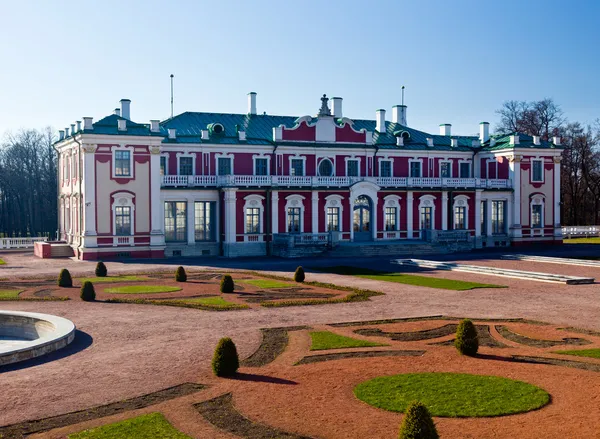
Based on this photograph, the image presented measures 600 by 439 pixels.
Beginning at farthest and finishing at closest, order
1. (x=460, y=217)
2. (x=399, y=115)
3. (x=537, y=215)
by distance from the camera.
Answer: (x=399, y=115) → (x=537, y=215) → (x=460, y=217)

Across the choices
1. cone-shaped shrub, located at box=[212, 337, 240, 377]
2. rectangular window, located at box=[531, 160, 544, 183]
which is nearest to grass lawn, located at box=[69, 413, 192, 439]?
cone-shaped shrub, located at box=[212, 337, 240, 377]

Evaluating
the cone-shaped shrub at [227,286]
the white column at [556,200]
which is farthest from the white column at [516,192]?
the cone-shaped shrub at [227,286]

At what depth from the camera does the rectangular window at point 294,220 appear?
51906 millimetres

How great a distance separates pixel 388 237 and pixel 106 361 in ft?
130

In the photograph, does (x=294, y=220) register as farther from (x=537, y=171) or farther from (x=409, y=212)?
(x=537, y=171)

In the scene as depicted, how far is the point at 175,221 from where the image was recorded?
162 feet

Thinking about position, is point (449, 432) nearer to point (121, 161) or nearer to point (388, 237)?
point (121, 161)

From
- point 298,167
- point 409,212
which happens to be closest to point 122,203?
point 298,167

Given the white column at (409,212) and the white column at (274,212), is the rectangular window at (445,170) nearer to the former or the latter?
the white column at (409,212)

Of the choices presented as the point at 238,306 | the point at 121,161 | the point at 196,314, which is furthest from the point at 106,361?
the point at 121,161

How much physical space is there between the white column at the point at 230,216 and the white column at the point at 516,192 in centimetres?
2345

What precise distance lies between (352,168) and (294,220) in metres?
7.00

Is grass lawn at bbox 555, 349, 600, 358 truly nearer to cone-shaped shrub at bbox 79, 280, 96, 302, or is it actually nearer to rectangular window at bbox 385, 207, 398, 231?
cone-shaped shrub at bbox 79, 280, 96, 302

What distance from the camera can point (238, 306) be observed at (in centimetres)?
2500
